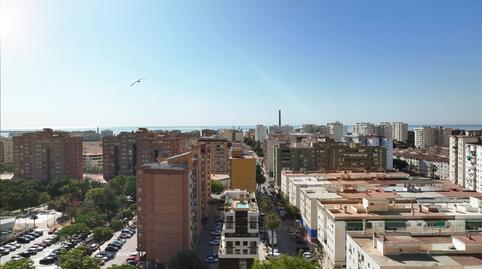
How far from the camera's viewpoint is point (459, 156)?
1033 inches

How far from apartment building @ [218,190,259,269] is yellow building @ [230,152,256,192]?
8214mm

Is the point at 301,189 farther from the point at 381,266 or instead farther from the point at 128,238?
the point at 381,266

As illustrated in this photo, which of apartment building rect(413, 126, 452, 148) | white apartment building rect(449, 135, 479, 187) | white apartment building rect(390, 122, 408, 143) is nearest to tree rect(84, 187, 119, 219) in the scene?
white apartment building rect(449, 135, 479, 187)

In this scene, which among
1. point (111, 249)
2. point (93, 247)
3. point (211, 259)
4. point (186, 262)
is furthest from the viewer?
point (93, 247)

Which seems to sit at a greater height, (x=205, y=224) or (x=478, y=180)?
(x=478, y=180)

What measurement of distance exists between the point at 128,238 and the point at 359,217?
1010 cm

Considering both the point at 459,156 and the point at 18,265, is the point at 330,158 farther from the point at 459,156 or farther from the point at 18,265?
the point at 18,265

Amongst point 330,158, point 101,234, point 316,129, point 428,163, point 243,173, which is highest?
point 316,129

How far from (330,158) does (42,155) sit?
804 inches

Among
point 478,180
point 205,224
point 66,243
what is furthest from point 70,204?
point 478,180

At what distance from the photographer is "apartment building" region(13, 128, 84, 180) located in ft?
99.2

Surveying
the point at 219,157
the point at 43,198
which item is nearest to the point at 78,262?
the point at 43,198

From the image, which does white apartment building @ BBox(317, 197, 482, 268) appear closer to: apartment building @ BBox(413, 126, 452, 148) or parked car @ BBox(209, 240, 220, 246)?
parked car @ BBox(209, 240, 220, 246)

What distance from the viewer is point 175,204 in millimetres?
14094
